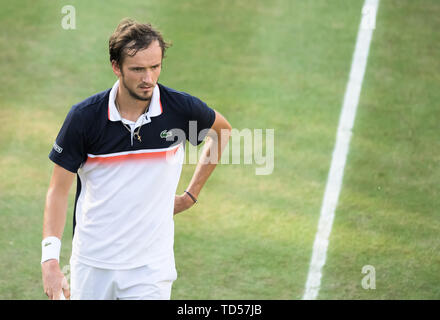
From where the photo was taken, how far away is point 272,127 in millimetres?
10023

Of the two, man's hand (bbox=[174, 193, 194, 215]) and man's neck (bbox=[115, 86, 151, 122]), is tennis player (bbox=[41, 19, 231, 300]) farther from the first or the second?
man's hand (bbox=[174, 193, 194, 215])

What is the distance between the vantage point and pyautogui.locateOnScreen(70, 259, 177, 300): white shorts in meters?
5.01

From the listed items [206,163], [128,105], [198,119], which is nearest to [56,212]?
[128,105]

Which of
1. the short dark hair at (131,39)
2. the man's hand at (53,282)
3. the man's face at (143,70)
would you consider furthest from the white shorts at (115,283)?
the short dark hair at (131,39)

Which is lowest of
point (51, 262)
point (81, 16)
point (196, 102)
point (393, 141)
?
point (51, 262)

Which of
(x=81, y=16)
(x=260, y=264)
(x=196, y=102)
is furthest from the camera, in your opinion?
(x=81, y=16)

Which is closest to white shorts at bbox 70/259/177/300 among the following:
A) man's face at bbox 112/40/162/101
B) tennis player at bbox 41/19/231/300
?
tennis player at bbox 41/19/231/300

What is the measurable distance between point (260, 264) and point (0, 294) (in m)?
2.67

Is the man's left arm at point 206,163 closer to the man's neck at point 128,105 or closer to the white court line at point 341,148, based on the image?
the man's neck at point 128,105

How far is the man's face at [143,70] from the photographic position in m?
4.84

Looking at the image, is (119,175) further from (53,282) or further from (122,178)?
(53,282)

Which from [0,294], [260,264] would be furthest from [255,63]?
[0,294]

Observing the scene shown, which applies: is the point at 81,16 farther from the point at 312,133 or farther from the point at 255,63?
the point at 312,133

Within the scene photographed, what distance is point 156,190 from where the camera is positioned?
5.04 meters
